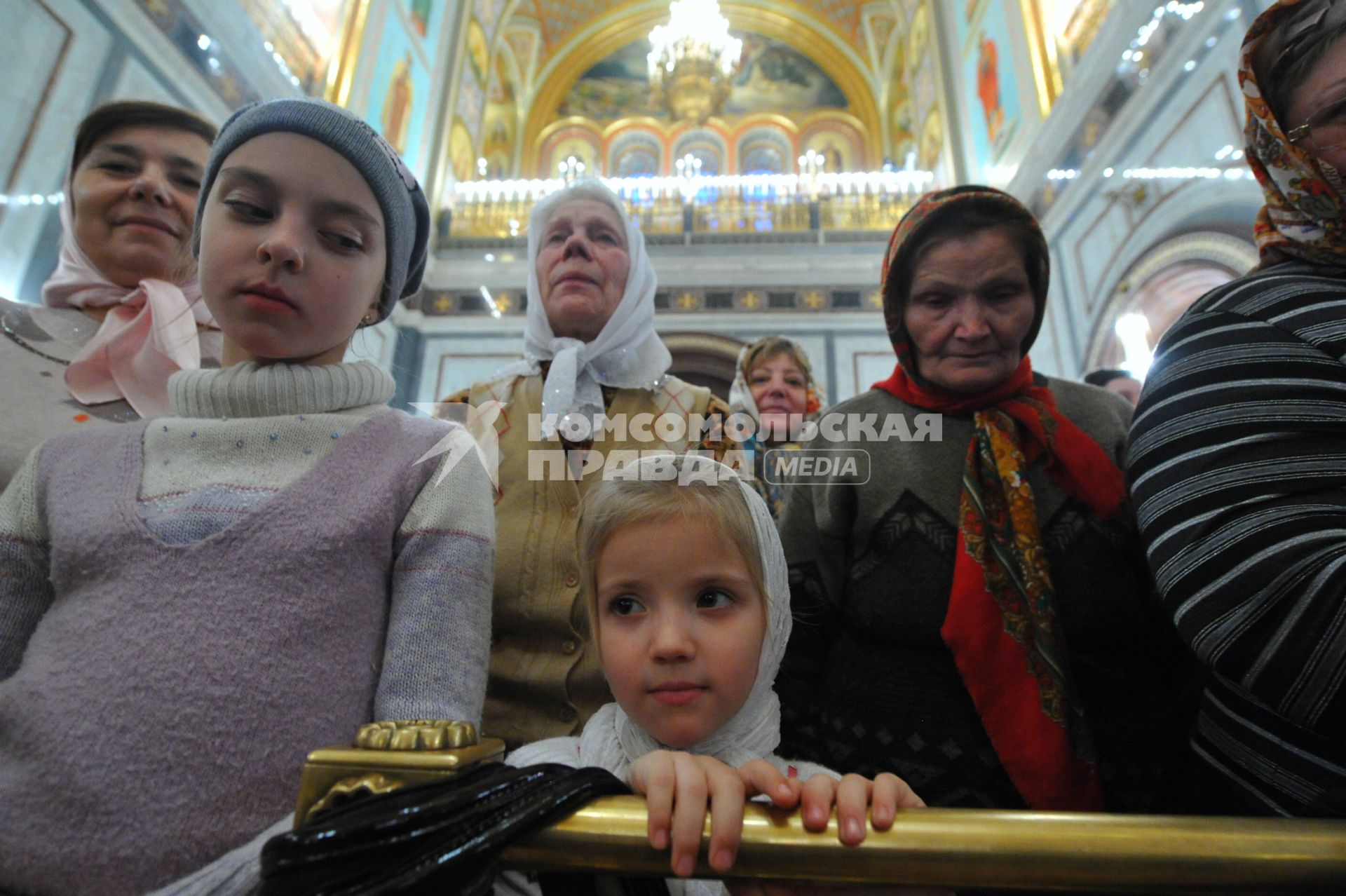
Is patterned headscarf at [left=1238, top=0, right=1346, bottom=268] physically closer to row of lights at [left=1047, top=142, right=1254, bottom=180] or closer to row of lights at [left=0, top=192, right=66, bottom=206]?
row of lights at [left=1047, top=142, right=1254, bottom=180]

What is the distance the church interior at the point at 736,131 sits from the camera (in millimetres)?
3588

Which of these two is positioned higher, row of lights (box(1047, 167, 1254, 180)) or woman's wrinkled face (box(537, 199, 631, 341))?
row of lights (box(1047, 167, 1254, 180))

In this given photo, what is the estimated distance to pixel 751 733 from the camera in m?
0.88

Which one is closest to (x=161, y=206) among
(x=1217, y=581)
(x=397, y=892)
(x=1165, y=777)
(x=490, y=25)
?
(x=397, y=892)

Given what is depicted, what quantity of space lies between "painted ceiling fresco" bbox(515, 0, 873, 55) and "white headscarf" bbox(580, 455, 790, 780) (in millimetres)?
12623

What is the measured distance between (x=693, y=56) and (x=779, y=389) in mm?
8118

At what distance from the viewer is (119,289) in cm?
145

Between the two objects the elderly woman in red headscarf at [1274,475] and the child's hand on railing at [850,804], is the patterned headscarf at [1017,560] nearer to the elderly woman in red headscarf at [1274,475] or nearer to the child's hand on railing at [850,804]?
the elderly woman in red headscarf at [1274,475]

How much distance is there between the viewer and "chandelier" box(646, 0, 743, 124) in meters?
9.05

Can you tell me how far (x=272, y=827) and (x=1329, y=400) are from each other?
1291 mm

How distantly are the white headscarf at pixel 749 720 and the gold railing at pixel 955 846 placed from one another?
0.34 m

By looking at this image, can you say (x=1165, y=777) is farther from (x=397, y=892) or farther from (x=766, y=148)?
(x=766, y=148)

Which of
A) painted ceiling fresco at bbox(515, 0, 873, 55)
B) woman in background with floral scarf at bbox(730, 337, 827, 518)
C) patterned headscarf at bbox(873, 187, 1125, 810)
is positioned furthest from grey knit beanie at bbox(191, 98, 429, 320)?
painted ceiling fresco at bbox(515, 0, 873, 55)

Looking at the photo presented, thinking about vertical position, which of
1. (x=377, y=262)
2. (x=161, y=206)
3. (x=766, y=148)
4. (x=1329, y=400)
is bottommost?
(x=1329, y=400)
